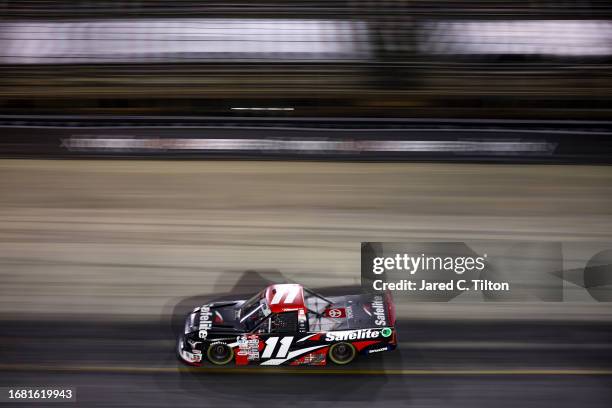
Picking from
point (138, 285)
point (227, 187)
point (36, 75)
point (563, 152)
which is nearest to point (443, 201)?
point (563, 152)

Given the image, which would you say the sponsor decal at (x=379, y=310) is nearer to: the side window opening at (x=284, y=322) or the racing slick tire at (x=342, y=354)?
the racing slick tire at (x=342, y=354)

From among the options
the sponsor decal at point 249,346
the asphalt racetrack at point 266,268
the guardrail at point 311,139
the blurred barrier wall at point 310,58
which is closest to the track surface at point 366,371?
the asphalt racetrack at point 266,268

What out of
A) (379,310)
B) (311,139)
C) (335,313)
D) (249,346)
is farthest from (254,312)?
(311,139)

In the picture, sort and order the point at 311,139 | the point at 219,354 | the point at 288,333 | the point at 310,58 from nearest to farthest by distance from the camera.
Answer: the point at 288,333 < the point at 219,354 < the point at 311,139 < the point at 310,58

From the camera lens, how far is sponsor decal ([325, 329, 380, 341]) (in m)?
4.63

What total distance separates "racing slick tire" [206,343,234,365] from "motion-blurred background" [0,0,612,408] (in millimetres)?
176

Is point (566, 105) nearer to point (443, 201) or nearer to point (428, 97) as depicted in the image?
point (428, 97)

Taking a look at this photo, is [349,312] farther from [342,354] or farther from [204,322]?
[204,322]

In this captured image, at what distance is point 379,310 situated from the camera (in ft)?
16.0

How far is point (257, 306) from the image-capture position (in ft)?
15.9

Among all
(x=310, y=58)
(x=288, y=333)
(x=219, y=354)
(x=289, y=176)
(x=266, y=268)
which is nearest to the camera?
(x=288, y=333)

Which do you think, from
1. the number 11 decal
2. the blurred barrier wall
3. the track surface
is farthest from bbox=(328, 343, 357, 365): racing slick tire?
the blurred barrier wall

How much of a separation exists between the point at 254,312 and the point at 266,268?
925mm

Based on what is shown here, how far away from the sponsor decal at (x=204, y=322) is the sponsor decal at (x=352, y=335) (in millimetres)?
1086
